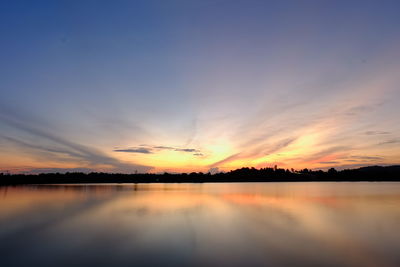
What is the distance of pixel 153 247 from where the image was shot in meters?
14.9

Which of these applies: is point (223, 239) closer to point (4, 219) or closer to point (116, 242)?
point (116, 242)

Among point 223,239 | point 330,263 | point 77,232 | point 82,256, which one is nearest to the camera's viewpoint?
point 330,263

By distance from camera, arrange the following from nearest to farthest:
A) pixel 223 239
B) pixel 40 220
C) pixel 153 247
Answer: pixel 153 247
pixel 223 239
pixel 40 220

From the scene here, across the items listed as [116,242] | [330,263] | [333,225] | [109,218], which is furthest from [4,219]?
[333,225]

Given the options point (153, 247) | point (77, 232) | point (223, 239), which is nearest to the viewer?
point (153, 247)

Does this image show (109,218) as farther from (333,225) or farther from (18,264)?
(333,225)

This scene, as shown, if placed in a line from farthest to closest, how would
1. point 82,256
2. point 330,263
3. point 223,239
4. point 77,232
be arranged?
point 77,232, point 223,239, point 82,256, point 330,263

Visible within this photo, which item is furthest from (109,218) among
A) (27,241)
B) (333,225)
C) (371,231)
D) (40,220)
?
(371,231)

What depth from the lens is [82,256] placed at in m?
12.9

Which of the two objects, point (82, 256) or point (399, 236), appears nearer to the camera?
point (82, 256)

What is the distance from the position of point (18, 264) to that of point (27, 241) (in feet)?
18.1

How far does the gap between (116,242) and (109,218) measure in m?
10.9

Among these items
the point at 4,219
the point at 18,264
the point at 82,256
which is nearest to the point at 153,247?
the point at 82,256

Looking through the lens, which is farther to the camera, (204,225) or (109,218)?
(109,218)
